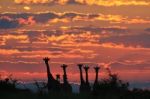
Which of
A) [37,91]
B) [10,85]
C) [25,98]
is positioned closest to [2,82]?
[10,85]

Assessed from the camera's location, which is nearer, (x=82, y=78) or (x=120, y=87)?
(x=120, y=87)

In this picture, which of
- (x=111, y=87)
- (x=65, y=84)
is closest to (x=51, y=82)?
(x=65, y=84)

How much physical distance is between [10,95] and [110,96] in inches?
263

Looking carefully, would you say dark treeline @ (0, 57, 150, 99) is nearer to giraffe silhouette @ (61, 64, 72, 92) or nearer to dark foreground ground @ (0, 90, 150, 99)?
dark foreground ground @ (0, 90, 150, 99)

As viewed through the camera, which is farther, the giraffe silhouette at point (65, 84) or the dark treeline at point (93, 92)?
the giraffe silhouette at point (65, 84)

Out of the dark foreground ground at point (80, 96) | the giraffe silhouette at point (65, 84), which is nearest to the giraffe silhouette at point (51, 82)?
the giraffe silhouette at point (65, 84)

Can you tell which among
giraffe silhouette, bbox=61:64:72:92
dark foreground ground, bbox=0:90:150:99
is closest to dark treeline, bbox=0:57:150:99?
dark foreground ground, bbox=0:90:150:99

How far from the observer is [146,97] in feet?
159

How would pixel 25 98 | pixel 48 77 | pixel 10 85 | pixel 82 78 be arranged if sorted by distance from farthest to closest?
pixel 82 78, pixel 48 77, pixel 10 85, pixel 25 98

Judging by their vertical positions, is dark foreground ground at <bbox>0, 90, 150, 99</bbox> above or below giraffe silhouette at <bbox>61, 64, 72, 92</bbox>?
above

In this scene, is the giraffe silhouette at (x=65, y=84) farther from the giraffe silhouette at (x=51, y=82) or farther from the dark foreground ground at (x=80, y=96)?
the dark foreground ground at (x=80, y=96)

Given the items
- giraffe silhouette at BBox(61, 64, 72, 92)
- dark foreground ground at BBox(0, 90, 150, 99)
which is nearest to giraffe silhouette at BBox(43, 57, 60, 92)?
giraffe silhouette at BBox(61, 64, 72, 92)

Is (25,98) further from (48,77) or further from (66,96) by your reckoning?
(48,77)

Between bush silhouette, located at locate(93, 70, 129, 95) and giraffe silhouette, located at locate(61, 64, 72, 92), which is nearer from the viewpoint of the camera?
bush silhouette, located at locate(93, 70, 129, 95)
